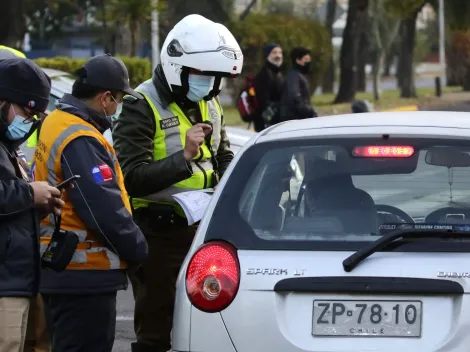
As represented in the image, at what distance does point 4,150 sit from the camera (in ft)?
14.8

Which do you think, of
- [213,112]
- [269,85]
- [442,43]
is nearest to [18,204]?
[213,112]

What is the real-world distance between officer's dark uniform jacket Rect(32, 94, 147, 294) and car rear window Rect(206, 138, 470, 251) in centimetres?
49

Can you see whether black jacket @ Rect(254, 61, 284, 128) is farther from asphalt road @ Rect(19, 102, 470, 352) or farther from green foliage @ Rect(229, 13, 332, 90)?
green foliage @ Rect(229, 13, 332, 90)

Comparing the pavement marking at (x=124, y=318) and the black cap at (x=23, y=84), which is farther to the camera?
the pavement marking at (x=124, y=318)

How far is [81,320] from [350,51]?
32715mm

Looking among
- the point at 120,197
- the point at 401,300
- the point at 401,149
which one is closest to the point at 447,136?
the point at 401,149

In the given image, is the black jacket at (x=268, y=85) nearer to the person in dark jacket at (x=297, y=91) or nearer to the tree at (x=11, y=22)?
the person in dark jacket at (x=297, y=91)

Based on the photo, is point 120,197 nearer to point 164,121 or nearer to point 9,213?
point 9,213

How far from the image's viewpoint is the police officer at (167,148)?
557cm

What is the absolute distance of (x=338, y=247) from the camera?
4152mm

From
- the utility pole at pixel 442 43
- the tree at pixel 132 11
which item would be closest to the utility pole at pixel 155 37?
the tree at pixel 132 11

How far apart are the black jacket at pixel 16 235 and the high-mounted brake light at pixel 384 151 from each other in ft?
4.09

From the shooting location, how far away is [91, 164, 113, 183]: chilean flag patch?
4.64m

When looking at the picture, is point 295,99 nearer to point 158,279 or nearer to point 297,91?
point 297,91
